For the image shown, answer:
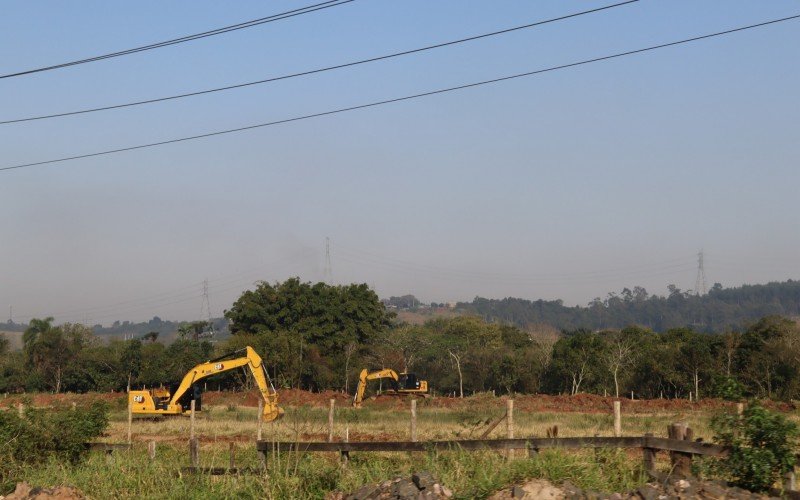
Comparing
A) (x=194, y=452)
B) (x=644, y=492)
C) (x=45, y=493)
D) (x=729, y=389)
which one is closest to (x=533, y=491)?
(x=644, y=492)

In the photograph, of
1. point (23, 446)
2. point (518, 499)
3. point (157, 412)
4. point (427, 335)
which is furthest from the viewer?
point (427, 335)

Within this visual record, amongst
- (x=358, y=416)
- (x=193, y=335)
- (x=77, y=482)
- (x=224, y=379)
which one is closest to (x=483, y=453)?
(x=77, y=482)

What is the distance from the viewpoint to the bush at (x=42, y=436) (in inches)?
737

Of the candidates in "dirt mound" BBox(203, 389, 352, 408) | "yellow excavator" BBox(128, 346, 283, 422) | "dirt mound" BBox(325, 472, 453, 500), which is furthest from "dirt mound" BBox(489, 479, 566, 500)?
"dirt mound" BBox(203, 389, 352, 408)

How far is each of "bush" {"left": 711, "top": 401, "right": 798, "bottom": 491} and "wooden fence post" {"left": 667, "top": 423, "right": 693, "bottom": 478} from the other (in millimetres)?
384

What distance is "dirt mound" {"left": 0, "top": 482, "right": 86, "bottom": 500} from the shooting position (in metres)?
14.9

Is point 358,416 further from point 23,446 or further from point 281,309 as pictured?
point 281,309

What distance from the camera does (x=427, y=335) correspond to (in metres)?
85.8

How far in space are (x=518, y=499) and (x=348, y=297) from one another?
70.0 metres

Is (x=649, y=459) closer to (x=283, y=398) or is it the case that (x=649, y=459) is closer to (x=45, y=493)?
(x=45, y=493)

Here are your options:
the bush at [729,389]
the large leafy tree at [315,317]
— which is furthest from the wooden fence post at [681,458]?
the large leafy tree at [315,317]

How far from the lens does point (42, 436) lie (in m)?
19.3

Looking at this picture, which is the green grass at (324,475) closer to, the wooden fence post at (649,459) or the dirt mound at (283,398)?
the wooden fence post at (649,459)

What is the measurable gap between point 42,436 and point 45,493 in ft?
15.3
